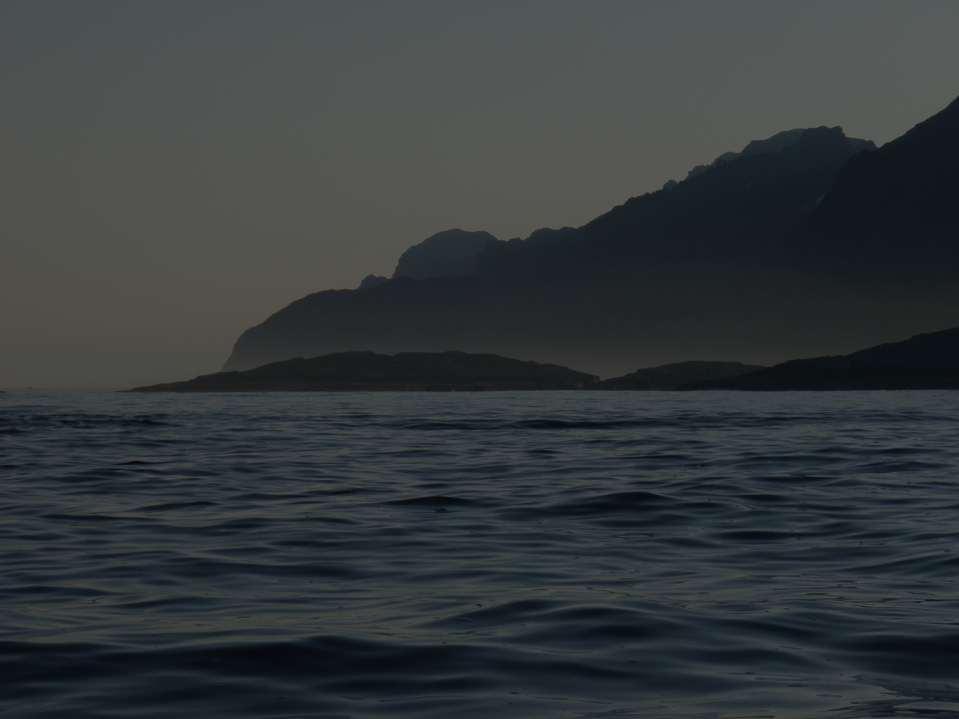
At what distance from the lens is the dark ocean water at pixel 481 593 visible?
445 inches

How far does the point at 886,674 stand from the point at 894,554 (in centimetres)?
790

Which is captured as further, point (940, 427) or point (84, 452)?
point (940, 427)

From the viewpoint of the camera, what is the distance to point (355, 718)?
1041 cm

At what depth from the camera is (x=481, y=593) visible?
16172 millimetres

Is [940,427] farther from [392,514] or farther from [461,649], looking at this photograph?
[461,649]

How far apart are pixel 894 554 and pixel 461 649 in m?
9.10

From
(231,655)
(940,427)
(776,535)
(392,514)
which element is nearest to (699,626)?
(231,655)

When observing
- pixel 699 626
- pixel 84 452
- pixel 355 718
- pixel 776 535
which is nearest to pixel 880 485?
pixel 776 535

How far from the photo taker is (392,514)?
25.3 metres

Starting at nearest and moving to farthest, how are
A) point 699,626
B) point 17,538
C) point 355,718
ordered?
point 355,718 < point 699,626 < point 17,538

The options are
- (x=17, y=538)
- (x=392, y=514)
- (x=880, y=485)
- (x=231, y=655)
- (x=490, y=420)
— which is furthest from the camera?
(x=490, y=420)

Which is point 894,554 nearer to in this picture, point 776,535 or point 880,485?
point 776,535

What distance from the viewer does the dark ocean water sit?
11312mm

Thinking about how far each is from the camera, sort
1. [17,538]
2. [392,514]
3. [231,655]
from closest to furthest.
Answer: [231,655] → [17,538] → [392,514]
